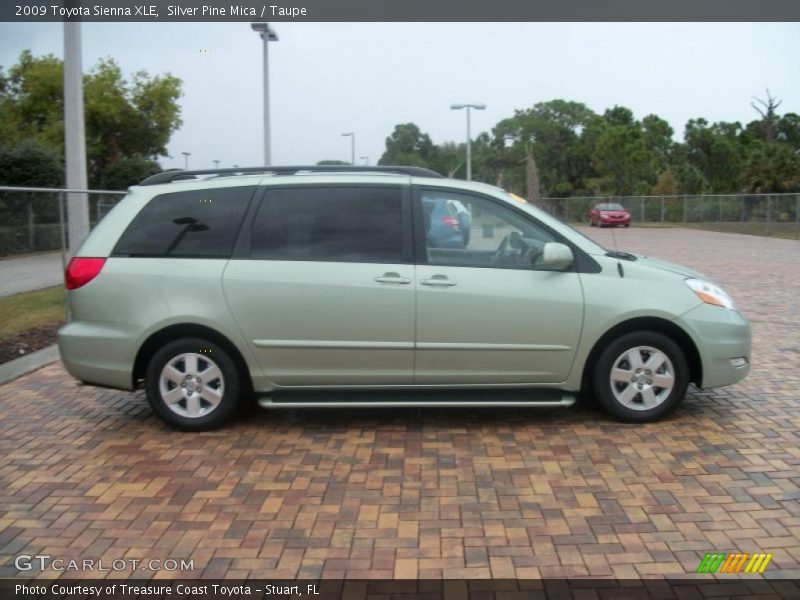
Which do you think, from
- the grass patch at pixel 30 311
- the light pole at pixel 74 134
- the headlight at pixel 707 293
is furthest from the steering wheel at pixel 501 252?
the light pole at pixel 74 134

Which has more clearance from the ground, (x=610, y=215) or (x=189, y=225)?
(x=610, y=215)

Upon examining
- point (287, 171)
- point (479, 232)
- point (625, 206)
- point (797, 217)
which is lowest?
point (479, 232)

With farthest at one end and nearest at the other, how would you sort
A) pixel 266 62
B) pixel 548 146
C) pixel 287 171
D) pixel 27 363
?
pixel 548 146 < pixel 266 62 < pixel 27 363 < pixel 287 171

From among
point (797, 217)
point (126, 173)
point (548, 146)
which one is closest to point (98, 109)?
point (126, 173)

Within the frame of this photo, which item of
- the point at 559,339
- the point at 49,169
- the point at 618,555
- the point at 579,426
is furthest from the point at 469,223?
the point at 49,169

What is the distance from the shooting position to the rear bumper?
5.26 m

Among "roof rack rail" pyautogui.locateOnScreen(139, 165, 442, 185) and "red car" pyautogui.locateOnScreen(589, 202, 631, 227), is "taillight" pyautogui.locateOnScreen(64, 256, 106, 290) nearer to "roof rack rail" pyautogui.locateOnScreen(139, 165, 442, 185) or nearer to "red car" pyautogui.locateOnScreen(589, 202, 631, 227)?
"roof rack rail" pyautogui.locateOnScreen(139, 165, 442, 185)

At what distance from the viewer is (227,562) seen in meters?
3.52

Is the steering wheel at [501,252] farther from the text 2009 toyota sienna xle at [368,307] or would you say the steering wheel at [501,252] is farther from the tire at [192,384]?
the tire at [192,384]

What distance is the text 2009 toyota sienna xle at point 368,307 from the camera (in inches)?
204

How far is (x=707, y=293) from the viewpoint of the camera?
17.8ft

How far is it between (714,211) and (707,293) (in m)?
38.0

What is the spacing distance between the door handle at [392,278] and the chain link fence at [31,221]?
4918mm

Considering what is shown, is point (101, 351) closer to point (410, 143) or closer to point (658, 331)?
point (658, 331)
